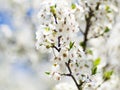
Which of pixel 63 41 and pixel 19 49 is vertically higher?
pixel 63 41

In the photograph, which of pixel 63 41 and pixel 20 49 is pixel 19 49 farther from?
pixel 63 41

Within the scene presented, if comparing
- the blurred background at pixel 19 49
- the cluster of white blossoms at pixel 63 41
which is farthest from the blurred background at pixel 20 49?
the cluster of white blossoms at pixel 63 41

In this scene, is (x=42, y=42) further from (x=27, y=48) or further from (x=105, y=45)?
(x=27, y=48)

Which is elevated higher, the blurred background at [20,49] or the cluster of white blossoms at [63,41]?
the cluster of white blossoms at [63,41]

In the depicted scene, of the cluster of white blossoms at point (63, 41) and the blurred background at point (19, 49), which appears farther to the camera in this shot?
the blurred background at point (19, 49)

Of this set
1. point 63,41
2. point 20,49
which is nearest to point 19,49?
point 20,49

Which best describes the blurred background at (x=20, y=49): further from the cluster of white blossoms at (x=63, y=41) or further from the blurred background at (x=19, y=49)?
the cluster of white blossoms at (x=63, y=41)

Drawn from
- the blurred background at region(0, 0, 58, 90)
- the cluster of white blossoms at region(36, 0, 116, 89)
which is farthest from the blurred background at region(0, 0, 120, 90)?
the cluster of white blossoms at region(36, 0, 116, 89)

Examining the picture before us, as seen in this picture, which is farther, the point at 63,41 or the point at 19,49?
the point at 19,49

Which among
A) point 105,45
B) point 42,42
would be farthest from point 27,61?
point 42,42
